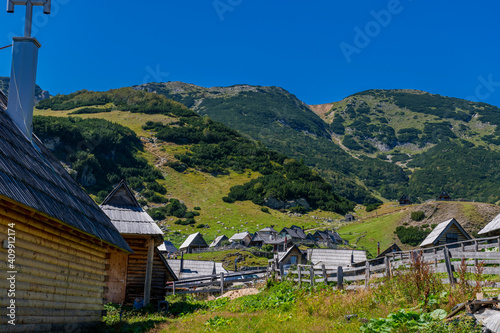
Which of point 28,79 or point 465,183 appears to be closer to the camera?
point 28,79

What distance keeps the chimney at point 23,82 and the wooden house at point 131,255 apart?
296 inches

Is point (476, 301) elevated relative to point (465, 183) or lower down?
lower down

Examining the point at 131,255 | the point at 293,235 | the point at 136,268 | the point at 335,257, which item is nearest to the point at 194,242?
the point at 293,235

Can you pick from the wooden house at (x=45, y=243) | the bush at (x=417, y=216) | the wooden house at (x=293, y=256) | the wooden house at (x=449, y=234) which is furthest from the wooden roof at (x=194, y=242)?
the wooden house at (x=45, y=243)

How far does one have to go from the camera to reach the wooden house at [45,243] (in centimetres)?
818

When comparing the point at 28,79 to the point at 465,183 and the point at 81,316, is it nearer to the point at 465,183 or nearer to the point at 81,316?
the point at 81,316

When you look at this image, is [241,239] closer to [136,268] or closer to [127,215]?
[136,268]

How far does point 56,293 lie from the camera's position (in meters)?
10.2

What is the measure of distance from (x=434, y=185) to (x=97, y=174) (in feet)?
502

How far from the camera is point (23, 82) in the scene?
1215 centimetres

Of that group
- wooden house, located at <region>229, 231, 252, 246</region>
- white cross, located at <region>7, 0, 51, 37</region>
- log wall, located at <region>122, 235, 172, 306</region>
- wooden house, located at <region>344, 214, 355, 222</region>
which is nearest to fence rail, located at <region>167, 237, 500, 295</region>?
log wall, located at <region>122, 235, 172, 306</region>

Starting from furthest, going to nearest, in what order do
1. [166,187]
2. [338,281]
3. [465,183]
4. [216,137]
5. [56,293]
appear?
[465,183] < [216,137] < [166,187] < [338,281] < [56,293]

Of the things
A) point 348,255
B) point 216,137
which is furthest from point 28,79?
point 216,137

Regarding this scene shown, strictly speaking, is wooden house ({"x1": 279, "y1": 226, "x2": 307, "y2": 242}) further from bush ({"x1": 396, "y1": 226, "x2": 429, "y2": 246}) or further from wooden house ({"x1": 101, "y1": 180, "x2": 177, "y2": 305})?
wooden house ({"x1": 101, "y1": 180, "x2": 177, "y2": 305})
